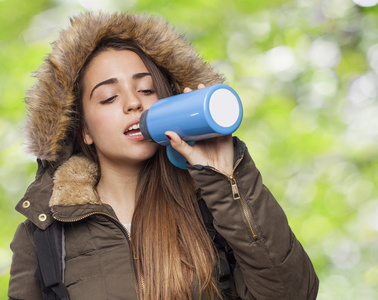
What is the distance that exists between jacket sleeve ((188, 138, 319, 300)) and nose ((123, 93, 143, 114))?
336 millimetres

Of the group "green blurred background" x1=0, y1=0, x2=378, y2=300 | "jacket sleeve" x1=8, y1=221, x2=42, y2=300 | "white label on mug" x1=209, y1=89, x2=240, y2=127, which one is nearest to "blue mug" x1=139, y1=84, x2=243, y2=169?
"white label on mug" x1=209, y1=89, x2=240, y2=127

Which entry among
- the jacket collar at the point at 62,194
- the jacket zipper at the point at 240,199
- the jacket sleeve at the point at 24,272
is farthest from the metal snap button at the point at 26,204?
the jacket zipper at the point at 240,199

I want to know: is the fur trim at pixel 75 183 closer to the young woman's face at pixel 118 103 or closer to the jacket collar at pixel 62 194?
the jacket collar at pixel 62 194

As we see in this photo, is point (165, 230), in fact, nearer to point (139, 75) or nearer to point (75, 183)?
point (75, 183)

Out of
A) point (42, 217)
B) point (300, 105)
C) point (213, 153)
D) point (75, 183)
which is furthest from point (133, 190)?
point (300, 105)

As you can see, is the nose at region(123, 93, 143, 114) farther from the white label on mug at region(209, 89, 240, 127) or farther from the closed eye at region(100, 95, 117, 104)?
the white label on mug at region(209, 89, 240, 127)

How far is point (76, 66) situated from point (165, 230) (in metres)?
0.71

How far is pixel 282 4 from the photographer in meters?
3.25

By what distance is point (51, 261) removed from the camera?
59.0 inches

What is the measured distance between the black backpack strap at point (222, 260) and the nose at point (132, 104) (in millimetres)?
451

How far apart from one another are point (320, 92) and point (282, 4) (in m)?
0.73

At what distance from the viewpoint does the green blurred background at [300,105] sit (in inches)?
Answer: 120

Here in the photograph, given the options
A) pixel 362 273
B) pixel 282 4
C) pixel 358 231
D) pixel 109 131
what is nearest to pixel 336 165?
pixel 358 231

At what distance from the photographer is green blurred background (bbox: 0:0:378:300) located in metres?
3.05
